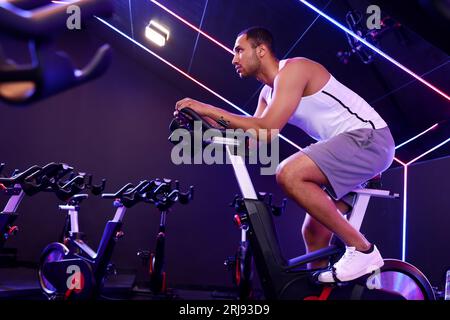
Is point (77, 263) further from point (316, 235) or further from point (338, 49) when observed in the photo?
point (338, 49)

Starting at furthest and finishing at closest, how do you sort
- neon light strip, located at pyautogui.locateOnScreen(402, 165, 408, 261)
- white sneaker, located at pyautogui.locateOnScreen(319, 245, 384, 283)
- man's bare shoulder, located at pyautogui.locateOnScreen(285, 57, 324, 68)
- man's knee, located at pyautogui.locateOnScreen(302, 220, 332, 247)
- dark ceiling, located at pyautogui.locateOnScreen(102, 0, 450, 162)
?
neon light strip, located at pyautogui.locateOnScreen(402, 165, 408, 261), dark ceiling, located at pyautogui.locateOnScreen(102, 0, 450, 162), man's knee, located at pyautogui.locateOnScreen(302, 220, 332, 247), man's bare shoulder, located at pyautogui.locateOnScreen(285, 57, 324, 68), white sneaker, located at pyautogui.locateOnScreen(319, 245, 384, 283)

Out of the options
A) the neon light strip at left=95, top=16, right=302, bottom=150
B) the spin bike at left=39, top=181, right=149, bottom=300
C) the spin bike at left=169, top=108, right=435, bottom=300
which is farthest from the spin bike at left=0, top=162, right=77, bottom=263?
the neon light strip at left=95, top=16, right=302, bottom=150

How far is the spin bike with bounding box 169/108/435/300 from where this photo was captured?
1759 mm

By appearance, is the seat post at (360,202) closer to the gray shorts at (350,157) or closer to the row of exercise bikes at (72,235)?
the gray shorts at (350,157)

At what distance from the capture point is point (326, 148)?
5.99 ft

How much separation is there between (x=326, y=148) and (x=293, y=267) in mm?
582

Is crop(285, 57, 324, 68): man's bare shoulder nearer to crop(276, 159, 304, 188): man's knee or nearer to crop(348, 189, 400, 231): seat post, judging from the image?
crop(276, 159, 304, 188): man's knee

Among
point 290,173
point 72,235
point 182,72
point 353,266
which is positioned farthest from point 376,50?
point 72,235

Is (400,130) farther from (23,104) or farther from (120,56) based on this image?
(120,56)

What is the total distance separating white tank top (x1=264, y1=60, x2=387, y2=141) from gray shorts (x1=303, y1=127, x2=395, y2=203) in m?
0.06

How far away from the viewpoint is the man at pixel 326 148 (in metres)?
1.73

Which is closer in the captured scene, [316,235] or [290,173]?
[290,173]

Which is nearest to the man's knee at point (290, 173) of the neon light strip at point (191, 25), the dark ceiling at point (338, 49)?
the dark ceiling at point (338, 49)
